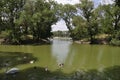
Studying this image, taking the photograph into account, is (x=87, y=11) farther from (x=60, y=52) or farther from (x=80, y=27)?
(x=60, y=52)

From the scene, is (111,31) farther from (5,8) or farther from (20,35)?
(5,8)

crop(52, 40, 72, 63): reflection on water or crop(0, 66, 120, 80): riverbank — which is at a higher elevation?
crop(52, 40, 72, 63): reflection on water

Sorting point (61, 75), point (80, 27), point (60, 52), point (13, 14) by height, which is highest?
point (13, 14)

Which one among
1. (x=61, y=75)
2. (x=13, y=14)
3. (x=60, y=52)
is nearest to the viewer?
(x=61, y=75)

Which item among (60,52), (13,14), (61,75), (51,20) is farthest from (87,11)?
(61,75)

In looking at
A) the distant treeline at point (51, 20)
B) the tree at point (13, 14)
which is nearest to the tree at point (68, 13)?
the distant treeline at point (51, 20)

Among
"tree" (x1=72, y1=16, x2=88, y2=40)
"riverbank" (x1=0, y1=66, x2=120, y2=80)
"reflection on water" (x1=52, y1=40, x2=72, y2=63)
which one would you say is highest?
"tree" (x1=72, y1=16, x2=88, y2=40)

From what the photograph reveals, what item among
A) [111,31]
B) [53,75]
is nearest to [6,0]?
[111,31]

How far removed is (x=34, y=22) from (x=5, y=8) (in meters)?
8.65

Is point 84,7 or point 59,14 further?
point 59,14

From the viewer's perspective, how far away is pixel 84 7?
69.9m

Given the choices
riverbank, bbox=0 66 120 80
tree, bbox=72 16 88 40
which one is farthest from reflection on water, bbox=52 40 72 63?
tree, bbox=72 16 88 40

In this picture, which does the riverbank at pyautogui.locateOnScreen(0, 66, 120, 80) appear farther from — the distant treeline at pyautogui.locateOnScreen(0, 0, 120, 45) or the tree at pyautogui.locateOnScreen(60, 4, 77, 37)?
the tree at pyautogui.locateOnScreen(60, 4, 77, 37)

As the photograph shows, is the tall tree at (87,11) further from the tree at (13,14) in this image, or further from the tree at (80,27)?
the tree at (13,14)
